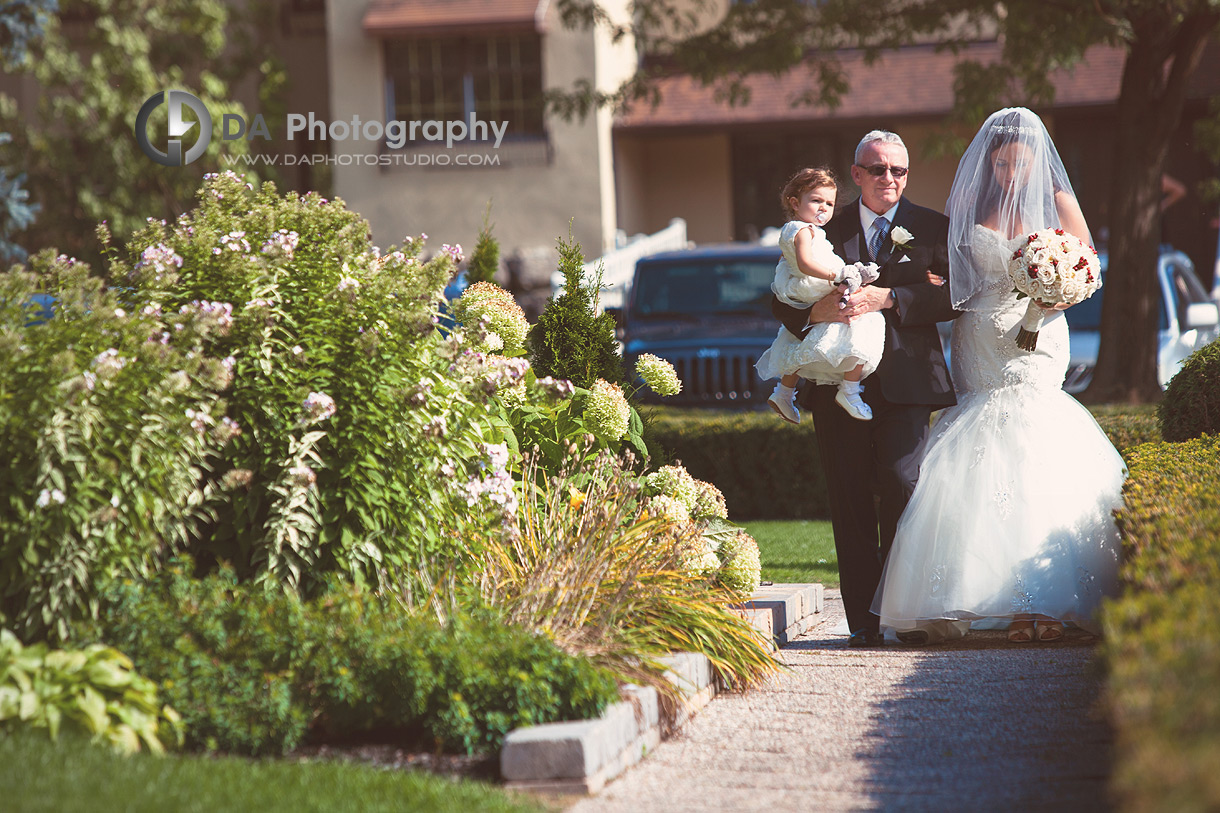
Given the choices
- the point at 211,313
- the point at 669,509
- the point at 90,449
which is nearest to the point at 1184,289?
the point at 669,509

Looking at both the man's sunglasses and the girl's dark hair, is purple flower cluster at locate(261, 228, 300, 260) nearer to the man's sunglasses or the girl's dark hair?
the girl's dark hair

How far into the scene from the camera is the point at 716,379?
492 inches

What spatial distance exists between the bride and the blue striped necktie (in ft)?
1.10

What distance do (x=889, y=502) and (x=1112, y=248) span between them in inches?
330

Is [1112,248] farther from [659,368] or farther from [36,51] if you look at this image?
[36,51]

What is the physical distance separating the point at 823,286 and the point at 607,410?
106 centimetres

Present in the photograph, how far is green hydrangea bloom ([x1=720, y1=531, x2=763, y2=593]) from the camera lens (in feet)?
17.4

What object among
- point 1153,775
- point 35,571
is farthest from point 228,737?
point 1153,775

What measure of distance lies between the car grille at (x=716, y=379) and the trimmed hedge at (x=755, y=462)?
4.69 feet

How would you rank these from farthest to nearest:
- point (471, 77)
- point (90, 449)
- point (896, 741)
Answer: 1. point (471, 77)
2. point (896, 741)
3. point (90, 449)

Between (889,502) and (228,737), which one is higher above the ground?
(889,502)

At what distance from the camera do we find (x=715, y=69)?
45.3 feet

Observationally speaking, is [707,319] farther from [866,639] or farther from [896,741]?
[896,741]

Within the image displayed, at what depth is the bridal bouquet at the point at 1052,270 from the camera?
5.41 m
